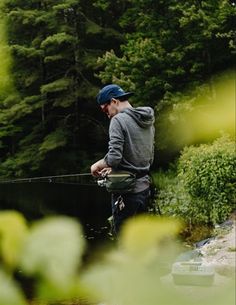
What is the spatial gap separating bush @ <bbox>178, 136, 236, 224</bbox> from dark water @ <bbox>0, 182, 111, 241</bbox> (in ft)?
Answer: 4.79

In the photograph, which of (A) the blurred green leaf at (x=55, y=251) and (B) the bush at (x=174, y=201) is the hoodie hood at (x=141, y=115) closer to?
(A) the blurred green leaf at (x=55, y=251)

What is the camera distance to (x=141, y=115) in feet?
10.2

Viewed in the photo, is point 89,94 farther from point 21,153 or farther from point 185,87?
point 185,87

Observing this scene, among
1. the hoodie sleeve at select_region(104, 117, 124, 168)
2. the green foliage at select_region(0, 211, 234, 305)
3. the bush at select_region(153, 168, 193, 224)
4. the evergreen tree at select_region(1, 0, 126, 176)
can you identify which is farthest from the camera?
the evergreen tree at select_region(1, 0, 126, 176)

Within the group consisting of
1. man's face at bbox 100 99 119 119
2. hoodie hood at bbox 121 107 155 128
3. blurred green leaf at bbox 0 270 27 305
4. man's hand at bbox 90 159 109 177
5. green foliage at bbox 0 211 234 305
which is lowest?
man's hand at bbox 90 159 109 177

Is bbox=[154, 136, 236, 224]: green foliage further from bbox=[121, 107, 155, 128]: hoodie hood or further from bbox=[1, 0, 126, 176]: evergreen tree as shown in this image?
bbox=[1, 0, 126, 176]: evergreen tree

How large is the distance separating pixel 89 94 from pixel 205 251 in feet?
45.7

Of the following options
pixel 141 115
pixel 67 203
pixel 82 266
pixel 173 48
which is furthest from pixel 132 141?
pixel 173 48

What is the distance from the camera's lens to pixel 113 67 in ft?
51.6

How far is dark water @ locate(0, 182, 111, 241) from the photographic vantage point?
10297 millimetres

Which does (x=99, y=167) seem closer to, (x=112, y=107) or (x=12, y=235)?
(x=112, y=107)

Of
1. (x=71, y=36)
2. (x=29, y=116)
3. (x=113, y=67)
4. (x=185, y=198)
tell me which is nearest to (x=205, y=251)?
(x=185, y=198)

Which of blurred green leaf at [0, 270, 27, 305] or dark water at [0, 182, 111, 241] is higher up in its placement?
blurred green leaf at [0, 270, 27, 305]

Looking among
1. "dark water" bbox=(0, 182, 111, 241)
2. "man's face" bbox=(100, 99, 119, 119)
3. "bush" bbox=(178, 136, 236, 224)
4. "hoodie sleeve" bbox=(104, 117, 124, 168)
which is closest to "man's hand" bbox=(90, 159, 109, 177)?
"hoodie sleeve" bbox=(104, 117, 124, 168)
